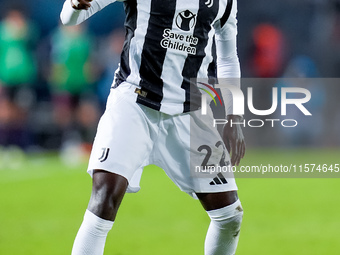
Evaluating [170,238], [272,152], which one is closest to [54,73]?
[272,152]

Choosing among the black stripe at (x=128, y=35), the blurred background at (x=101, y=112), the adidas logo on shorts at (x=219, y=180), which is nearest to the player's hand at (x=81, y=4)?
the black stripe at (x=128, y=35)

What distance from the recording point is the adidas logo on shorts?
4445 millimetres

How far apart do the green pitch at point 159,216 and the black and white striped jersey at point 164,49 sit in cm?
185

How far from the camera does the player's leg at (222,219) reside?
4.45 meters

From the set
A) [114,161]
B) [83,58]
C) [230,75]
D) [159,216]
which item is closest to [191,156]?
[114,161]

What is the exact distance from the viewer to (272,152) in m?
12.6

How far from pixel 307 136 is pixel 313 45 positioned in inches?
68.2

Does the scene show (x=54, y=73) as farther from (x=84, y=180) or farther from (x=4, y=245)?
(x=4, y=245)

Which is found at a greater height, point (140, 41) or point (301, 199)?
point (140, 41)

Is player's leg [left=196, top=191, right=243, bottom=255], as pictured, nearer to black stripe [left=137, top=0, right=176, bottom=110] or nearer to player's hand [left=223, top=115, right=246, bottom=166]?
player's hand [left=223, top=115, right=246, bottom=166]

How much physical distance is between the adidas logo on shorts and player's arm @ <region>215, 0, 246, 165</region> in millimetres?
296

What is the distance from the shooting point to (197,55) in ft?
14.5

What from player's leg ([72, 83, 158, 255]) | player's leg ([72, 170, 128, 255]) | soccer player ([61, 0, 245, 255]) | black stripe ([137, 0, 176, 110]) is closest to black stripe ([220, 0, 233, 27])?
soccer player ([61, 0, 245, 255])

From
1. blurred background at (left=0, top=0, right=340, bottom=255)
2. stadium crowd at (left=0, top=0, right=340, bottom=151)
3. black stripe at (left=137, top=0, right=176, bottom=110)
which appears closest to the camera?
black stripe at (left=137, top=0, right=176, bottom=110)
